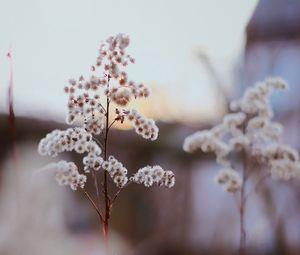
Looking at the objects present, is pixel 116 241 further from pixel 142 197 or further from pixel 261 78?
pixel 261 78

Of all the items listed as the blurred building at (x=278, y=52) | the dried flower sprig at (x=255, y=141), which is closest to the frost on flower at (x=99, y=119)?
the dried flower sprig at (x=255, y=141)

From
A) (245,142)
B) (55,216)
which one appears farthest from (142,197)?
(245,142)

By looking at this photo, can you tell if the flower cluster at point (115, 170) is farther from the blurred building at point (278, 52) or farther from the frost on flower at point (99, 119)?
the blurred building at point (278, 52)

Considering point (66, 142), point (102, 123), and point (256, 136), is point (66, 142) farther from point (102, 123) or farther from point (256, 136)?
point (256, 136)

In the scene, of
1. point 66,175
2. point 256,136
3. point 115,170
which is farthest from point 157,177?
point 256,136

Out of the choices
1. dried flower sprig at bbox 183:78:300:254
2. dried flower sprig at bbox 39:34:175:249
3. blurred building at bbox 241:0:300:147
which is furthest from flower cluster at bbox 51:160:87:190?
blurred building at bbox 241:0:300:147

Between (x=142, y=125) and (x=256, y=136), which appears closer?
(x=142, y=125)

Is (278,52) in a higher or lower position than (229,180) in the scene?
higher
